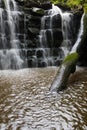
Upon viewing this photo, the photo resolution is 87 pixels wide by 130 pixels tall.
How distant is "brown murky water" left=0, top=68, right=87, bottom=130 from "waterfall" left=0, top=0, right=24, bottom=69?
4214 millimetres

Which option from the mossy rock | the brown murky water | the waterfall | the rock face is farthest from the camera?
the rock face

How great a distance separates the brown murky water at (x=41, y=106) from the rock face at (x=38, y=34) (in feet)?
16.8

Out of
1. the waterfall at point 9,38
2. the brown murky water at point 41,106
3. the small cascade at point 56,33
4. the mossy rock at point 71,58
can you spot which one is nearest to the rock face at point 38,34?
the small cascade at point 56,33

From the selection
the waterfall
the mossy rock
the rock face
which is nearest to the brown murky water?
the mossy rock

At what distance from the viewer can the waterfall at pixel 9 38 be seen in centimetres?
1351

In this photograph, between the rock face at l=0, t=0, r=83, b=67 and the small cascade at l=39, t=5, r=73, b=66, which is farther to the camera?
the small cascade at l=39, t=5, r=73, b=66

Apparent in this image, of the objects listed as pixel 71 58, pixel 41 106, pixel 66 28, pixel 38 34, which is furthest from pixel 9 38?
pixel 41 106

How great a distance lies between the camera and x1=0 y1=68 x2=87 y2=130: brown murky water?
549cm

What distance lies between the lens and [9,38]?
14078mm

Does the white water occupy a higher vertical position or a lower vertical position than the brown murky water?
higher

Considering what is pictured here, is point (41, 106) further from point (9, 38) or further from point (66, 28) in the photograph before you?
point (66, 28)

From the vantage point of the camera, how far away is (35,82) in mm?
9156

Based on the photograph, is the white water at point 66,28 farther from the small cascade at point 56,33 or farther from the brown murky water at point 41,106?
the brown murky water at point 41,106

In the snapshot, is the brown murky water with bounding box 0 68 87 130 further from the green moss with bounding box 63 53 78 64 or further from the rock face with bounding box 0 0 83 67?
the rock face with bounding box 0 0 83 67
